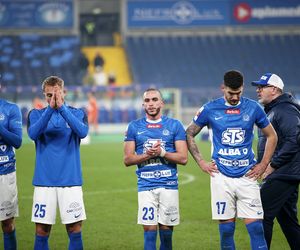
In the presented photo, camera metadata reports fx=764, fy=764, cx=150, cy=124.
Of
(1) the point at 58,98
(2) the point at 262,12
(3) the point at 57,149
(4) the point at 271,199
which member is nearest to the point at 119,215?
(4) the point at 271,199

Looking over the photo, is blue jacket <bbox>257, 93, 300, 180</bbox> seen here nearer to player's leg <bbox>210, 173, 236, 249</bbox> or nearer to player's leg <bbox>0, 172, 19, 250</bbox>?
player's leg <bbox>210, 173, 236, 249</bbox>

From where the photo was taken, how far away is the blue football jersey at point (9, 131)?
9.02m

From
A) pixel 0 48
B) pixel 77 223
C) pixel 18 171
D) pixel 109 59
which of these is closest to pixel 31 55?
pixel 0 48

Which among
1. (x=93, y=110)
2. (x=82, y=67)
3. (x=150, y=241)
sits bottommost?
(x=93, y=110)

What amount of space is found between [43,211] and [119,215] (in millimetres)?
4843

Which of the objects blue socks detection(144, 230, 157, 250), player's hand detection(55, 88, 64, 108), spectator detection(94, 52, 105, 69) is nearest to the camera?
player's hand detection(55, 88, 64, 108)

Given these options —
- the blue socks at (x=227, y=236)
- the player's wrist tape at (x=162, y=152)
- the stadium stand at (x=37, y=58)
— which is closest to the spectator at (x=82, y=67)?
the stadium stand at (x=37, y=58)

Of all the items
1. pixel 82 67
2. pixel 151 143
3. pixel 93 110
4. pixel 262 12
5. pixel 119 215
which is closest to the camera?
pixel 151 143

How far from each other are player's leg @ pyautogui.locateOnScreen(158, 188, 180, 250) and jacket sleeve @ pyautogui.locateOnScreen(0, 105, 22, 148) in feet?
5.88

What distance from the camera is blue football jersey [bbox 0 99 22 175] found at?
29.6ft

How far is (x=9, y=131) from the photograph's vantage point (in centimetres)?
902

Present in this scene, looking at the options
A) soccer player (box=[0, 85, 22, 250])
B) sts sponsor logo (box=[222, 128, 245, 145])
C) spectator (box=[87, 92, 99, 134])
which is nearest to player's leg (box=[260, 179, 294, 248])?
sts sponsor logo (box=[222, 128, 245, 145])

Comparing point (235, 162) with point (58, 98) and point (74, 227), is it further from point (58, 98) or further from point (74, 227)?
point (58, 98)

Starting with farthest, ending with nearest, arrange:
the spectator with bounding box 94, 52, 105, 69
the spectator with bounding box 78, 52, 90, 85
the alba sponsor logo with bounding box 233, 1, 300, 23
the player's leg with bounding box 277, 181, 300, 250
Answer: the alba sponsor logo with bounding box 233, 1, 300, 23, the spectator with bounding box 94, 52, 105, 69, the spectator with bounding box 78, 52, 90, 85, the player's leg with bounding box 277, 181, 300, 250
